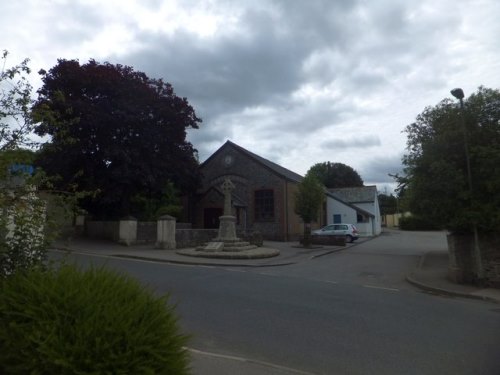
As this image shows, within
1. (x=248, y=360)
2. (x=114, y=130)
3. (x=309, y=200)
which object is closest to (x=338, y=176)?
(x=309, y=200)

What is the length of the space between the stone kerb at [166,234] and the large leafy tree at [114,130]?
316cm

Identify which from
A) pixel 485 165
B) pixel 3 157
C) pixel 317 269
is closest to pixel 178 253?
pixel 317 269

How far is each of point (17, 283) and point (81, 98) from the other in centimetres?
2372

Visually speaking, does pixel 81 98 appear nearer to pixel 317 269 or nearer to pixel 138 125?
pixel 138 125

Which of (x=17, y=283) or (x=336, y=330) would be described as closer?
(x=17, y=283)

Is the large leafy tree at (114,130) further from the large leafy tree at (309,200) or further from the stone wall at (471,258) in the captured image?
the stone wall at (471,258)

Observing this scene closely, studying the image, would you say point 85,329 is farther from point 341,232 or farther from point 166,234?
point 341,232

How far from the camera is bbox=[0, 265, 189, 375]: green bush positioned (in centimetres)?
315

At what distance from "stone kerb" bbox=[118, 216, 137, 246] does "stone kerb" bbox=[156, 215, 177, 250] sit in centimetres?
225

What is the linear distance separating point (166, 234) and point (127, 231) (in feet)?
9.33

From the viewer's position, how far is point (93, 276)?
154 inches

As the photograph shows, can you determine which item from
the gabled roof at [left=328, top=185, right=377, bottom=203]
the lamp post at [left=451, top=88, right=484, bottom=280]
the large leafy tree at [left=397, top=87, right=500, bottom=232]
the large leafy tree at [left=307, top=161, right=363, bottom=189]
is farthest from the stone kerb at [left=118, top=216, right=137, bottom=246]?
the large leafy tree at [left=307, top=161, right=363, bottom=189]

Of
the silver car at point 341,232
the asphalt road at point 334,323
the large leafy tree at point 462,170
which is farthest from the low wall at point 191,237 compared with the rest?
the large leafy tree at point 462,170

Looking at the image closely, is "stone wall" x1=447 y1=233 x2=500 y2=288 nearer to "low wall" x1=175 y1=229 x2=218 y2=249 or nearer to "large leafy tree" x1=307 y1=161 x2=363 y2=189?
"low wall" x1=175 y1=229 x2=218 y2=249
